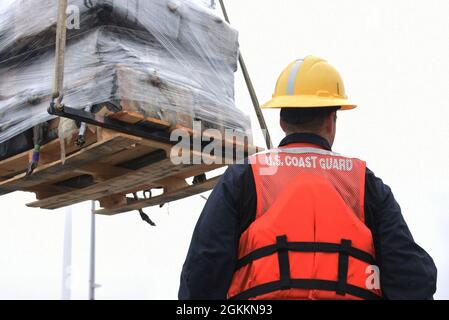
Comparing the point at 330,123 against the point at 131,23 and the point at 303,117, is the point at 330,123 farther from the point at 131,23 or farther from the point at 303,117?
the point at 131,23

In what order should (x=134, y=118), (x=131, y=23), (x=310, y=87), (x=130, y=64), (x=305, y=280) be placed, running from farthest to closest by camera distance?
(x=131, y=23) < (x=130, y=64) < (x=134, y=118) < (x=310, y=87) < (x=305, y=280)

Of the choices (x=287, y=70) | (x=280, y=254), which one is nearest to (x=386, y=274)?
(x=280, y=254)

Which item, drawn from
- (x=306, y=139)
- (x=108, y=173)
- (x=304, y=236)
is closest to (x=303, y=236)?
(x=304, y=236)

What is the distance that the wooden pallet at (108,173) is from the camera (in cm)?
424

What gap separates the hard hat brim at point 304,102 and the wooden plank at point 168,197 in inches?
95.6

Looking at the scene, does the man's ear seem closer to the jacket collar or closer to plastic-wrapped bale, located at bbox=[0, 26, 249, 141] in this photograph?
the jacket collar

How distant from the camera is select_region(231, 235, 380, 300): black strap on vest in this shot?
93.6 inches

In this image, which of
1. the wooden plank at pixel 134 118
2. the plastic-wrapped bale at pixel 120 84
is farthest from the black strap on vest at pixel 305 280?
the plastic-wrapped bale at pixel 120 84

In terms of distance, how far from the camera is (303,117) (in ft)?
8.71

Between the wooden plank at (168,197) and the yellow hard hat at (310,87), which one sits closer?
the yellow hard hat at (310,87)

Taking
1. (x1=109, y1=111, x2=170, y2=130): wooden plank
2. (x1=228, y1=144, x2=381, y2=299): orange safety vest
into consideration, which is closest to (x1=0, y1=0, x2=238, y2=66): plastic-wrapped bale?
(x1=109, y1=111, x2=170, y2=130): wooden plank

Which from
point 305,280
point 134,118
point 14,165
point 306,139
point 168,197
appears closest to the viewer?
point 305,280

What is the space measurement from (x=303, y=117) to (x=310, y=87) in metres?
0.16

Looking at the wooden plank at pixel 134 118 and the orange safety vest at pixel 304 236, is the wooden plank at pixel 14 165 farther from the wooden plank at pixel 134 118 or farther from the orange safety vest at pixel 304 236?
the orange safety vest at pixel 304 236
